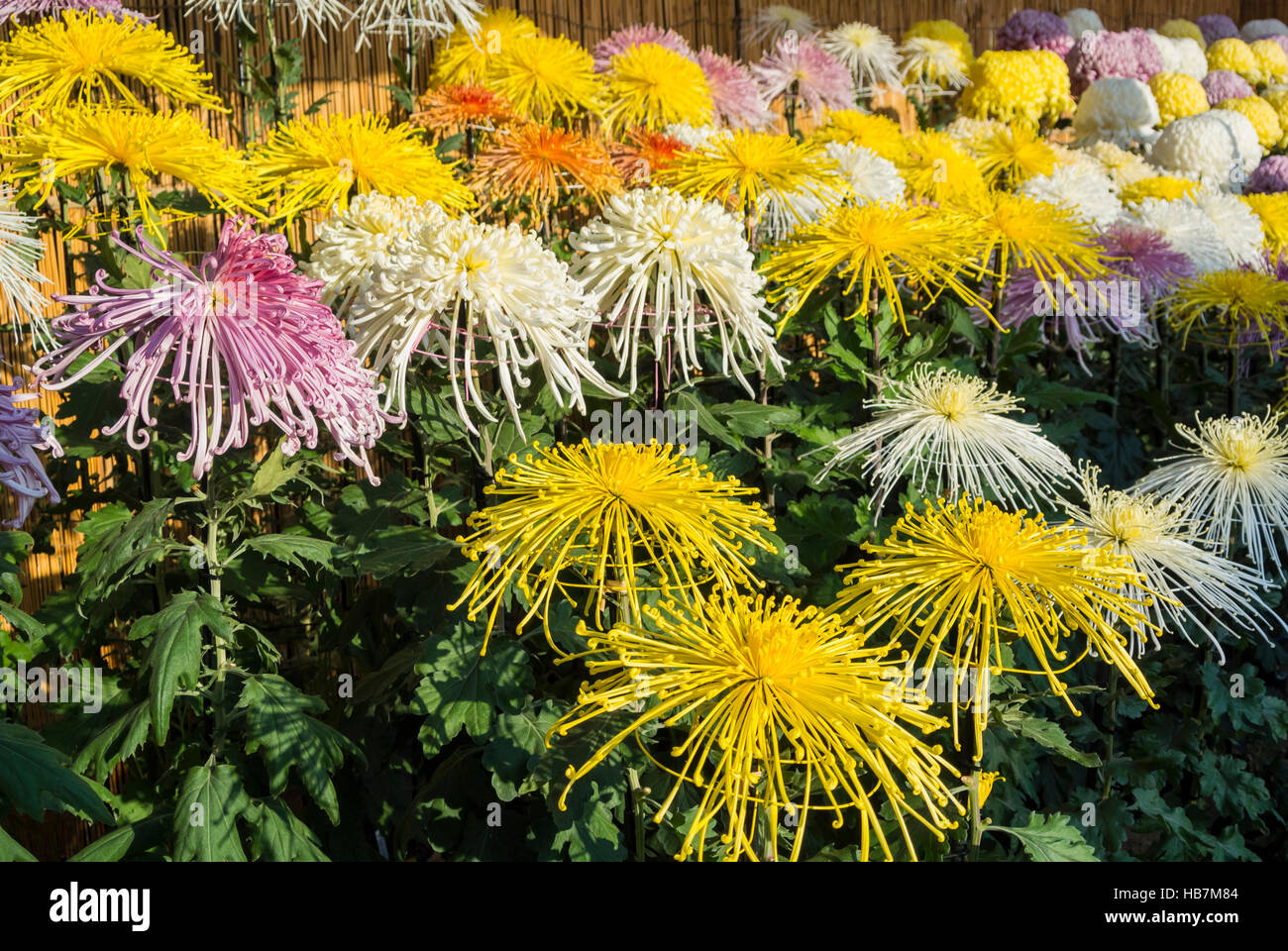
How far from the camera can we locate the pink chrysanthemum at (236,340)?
3.69 ft

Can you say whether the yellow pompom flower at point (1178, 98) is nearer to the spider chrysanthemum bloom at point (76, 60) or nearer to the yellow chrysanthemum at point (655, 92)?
the yellow chrysanthemum at point (655, 92)

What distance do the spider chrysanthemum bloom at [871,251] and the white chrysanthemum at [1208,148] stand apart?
92.4 inches

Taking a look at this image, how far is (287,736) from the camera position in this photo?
1.37 m

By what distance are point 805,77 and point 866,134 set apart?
568 mm

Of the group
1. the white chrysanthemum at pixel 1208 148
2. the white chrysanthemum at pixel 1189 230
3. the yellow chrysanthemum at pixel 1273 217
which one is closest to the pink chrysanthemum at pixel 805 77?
the white chrysanthemum at pixel 1189 230

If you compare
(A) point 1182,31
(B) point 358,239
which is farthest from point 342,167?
(A) point 1182,31

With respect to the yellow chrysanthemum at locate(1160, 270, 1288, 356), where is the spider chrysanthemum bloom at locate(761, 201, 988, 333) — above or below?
above

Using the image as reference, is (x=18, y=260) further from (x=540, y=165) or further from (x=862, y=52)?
(x=862, y=52)

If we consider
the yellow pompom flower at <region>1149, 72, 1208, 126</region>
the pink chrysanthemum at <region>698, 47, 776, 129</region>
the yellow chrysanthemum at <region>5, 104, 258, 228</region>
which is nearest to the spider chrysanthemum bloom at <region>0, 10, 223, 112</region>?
the yellow chrysanthemum at <region>5, 104, 258, 228</region>

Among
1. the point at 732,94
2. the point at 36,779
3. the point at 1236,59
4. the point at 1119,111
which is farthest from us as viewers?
the point at 1236,59

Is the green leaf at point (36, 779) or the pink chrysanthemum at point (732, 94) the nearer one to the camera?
the green leaf at point (36, 779)

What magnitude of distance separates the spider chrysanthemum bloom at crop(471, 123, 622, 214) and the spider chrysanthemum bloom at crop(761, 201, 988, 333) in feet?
1.26

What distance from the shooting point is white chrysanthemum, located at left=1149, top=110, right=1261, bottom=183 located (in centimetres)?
370

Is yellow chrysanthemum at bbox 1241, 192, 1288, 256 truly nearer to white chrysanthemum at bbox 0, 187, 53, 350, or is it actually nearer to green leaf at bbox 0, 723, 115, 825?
white chrysanthemum at bbox 0, 187, 53, 350
